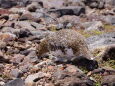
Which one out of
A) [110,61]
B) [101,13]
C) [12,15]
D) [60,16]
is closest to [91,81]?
[110,61]

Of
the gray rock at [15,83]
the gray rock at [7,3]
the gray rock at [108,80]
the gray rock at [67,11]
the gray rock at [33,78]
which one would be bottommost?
the gray rock at [67,11]

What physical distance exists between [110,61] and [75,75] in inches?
124

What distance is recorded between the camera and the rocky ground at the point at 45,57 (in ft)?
44.3

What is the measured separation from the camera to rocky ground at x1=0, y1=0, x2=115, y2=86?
13500 millimetres

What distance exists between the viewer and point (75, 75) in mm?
13461

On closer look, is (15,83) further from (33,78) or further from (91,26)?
(91,26)

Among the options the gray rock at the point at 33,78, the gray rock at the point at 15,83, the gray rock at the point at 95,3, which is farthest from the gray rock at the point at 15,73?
the gray rock at the point at 95,3

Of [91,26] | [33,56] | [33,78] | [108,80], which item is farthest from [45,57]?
[91,26]

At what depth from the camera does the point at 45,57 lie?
676 inches

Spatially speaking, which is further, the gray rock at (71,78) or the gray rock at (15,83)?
the gray rock at (15,83)

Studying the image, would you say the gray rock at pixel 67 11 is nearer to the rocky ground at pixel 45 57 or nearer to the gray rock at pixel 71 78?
the rocky ground at pixel 45 57

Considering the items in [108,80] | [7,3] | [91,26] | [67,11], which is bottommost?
[67,11]

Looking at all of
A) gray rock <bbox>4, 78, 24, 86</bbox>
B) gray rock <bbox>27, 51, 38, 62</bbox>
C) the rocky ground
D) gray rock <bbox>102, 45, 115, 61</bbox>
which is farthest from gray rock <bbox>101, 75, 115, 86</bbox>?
gray rock <bbox>27, 51, 38, 62</bbox>

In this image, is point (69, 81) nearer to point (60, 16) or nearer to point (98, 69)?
point (98, 69)
